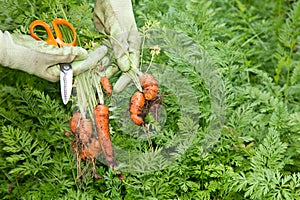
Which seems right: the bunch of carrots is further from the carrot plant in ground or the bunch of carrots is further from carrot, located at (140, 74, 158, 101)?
the carrot plant in ground

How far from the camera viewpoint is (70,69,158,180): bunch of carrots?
208 centimetres

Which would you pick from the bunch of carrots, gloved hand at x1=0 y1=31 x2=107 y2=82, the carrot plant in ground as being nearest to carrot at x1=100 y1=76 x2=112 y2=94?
the bunch of carrots

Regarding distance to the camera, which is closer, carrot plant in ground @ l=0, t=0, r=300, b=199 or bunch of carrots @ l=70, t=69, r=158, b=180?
bunch of carrots @ l=70, t=69, r=158, b=180

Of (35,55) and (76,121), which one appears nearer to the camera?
(35,55)

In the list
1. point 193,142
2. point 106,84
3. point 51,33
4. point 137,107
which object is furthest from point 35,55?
point 193,142

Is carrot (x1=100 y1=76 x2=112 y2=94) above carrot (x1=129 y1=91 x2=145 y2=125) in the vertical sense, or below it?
above

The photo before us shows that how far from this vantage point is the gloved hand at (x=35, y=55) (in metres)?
1.92

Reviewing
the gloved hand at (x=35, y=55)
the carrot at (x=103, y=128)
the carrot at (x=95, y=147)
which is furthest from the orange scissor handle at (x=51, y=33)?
the carrot at (x=95, y=147)

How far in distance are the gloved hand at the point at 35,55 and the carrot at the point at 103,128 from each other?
17 cm

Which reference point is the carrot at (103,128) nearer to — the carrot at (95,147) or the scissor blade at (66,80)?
the carrot at (95,147)

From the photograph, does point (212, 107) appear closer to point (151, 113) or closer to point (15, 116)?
point (151, 113)

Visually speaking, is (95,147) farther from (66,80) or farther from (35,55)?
(35,55)

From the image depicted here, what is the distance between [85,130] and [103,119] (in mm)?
86

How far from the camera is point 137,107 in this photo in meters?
2.08
